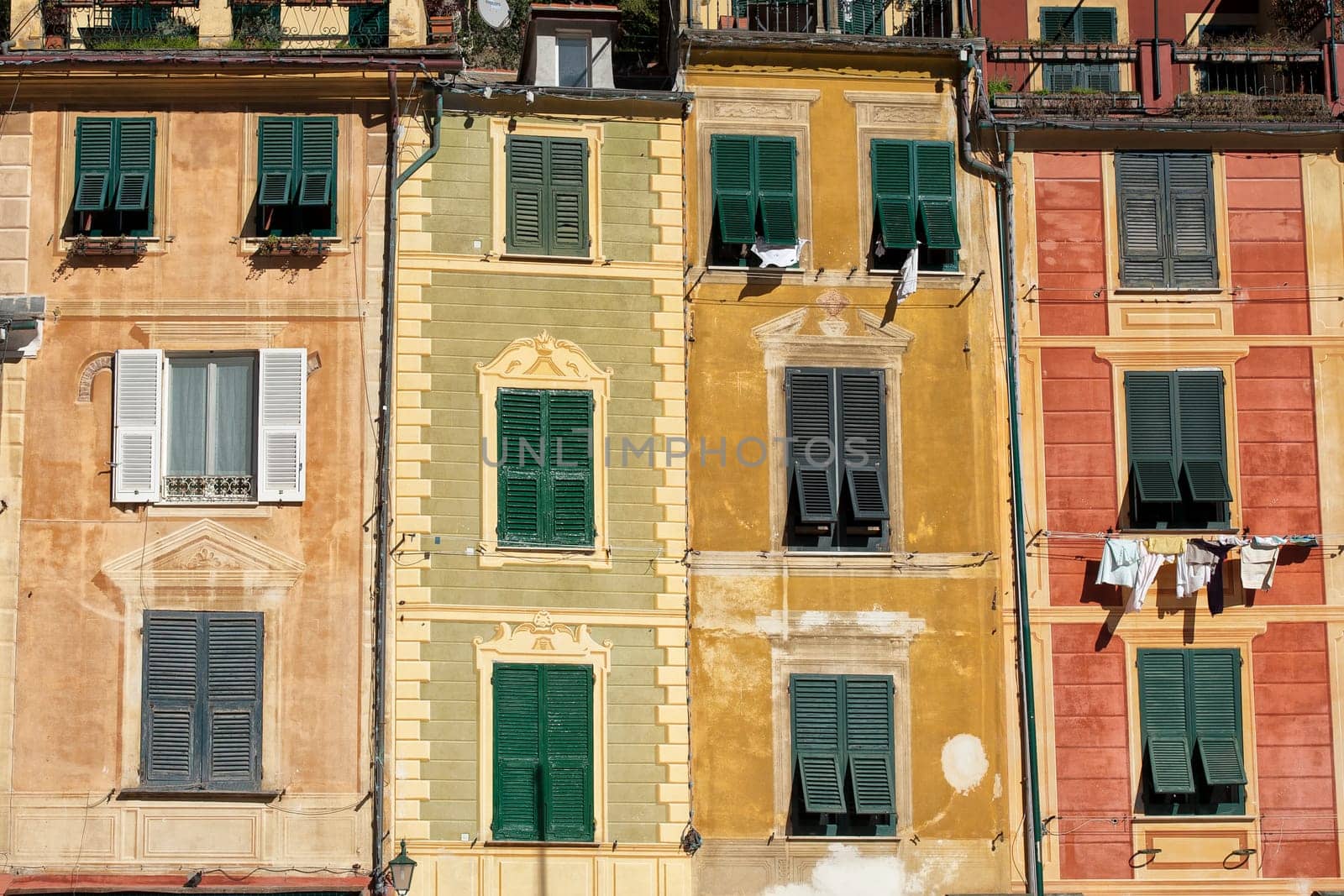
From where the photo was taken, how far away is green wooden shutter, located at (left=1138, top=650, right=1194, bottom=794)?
81.4 feet

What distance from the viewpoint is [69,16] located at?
2658 cm

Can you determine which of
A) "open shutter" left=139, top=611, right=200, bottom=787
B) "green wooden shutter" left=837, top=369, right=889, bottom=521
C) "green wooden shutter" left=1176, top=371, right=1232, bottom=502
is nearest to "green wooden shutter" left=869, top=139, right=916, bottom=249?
"green wooden shutter" left=837, top=369, right=889, bottom=521

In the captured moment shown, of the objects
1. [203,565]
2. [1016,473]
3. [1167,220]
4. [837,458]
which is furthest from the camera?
[1167,220]

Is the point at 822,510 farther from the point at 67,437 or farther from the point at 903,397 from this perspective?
the point at 67,437

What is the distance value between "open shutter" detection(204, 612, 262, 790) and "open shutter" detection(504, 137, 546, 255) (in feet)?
19.2

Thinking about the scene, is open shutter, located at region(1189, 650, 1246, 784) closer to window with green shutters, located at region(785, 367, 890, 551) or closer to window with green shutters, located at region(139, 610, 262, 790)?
window with green shutters, located at region(785, 367, 890, 551)

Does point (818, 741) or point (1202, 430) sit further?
point (1202, 430)

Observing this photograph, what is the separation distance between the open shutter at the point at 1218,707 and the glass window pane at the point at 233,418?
12.4 metres

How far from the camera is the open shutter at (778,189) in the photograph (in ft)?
84.8

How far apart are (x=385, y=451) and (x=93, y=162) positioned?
5.37 m

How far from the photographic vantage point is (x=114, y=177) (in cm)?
2509

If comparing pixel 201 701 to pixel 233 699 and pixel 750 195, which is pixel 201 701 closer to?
pixel 233 699

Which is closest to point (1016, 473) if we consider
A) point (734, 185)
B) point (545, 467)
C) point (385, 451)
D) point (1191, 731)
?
point (1191, 731)

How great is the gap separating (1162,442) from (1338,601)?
120 inches
